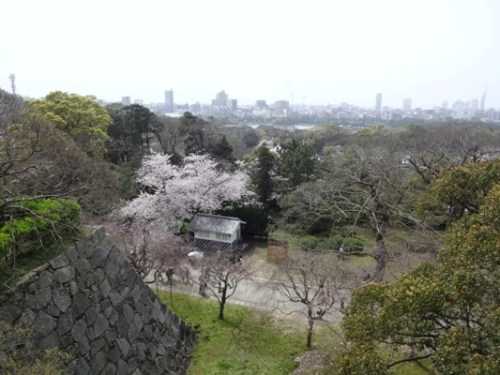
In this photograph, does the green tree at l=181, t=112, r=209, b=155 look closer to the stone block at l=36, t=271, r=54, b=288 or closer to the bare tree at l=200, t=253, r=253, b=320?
the bare tree at l=200, t=253, r=253, b=320

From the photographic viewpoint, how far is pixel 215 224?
699 inches

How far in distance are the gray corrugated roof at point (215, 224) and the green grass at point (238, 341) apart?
5515 mm

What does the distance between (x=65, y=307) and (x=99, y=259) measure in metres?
1.02

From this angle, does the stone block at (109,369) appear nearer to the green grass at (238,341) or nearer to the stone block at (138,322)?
the stone block at (138,322)

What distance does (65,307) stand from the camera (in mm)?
5223

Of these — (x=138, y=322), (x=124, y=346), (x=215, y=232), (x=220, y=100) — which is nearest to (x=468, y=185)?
(x=138, y=322)

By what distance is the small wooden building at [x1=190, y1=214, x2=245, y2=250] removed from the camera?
17.6 m

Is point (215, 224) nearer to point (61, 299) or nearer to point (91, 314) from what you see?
point (91, 314)

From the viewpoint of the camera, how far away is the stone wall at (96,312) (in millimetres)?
4863

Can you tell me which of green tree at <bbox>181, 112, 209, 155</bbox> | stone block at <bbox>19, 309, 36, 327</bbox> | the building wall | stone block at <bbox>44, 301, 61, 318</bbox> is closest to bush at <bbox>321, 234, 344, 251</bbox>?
the building wall

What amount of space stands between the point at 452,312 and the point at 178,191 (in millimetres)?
15438

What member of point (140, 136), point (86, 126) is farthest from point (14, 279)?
point (140, 136)

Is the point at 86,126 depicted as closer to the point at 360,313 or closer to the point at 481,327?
the point at 360,313

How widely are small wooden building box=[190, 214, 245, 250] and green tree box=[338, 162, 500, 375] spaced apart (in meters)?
12.7
